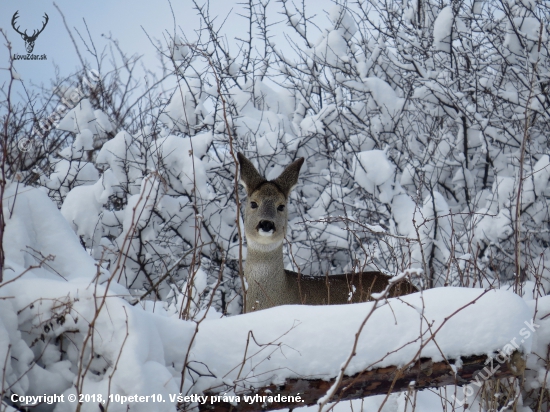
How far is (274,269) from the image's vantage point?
5.67m

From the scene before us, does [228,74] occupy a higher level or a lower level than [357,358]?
higher

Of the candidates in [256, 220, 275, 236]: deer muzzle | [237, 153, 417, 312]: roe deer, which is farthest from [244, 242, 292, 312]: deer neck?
[256, 220, 275, 236]: deer muzzle

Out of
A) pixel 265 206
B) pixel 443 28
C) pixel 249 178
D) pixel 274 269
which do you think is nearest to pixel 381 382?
pixel 274 269

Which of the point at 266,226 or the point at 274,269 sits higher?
the point at 266,226

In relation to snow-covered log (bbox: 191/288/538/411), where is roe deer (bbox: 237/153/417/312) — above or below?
above

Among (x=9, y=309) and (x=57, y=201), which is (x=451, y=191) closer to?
(x=57, y=201)

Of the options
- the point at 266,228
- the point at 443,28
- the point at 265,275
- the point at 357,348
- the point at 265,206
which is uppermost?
the point at 443,28

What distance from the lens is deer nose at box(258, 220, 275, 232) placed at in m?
5.65

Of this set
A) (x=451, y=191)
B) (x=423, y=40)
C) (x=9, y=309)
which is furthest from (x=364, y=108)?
(x=9, y=309)

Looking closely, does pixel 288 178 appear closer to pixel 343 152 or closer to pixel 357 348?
pixel 343 152

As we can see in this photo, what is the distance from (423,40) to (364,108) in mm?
1155

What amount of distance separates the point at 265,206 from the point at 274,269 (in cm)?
61

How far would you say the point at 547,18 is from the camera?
7922mm

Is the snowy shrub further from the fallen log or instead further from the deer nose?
the fallen log
